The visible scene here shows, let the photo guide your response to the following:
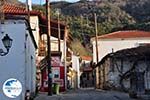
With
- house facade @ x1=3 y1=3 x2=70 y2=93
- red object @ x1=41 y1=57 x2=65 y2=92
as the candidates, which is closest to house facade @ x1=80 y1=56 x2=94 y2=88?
house facade @ x1=3 y1=3 x2=70 y2=93

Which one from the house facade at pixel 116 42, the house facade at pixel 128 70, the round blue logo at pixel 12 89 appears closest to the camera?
the round blue logo at pixel 12 89

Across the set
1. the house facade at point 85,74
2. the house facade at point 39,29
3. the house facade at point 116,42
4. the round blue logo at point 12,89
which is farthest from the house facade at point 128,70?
the house facade at point 85,74

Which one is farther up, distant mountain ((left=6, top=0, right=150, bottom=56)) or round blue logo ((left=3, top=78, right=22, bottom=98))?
distant mountain ((left=6, top=0, right=150, bottom=56))

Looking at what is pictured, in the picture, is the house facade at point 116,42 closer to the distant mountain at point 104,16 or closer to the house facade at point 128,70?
the distant mountain at point 104,16

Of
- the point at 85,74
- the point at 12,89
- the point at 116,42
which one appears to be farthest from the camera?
the point at 85,74

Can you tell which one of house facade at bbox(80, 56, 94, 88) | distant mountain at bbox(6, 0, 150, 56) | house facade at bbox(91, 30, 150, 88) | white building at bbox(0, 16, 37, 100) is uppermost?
distant mountain at bbox(6, 0, 150, 56)

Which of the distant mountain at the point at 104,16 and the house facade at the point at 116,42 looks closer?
the house facade at the point at 116,42

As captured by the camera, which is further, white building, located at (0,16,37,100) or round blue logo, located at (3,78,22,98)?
white building, located at (0,16,37,100)

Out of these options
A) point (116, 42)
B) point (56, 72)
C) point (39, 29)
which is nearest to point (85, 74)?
point (116, 42)

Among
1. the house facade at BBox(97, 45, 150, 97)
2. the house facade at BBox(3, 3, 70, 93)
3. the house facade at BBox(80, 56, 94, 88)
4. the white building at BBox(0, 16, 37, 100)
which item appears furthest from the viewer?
the house facade at BBox(80, 56, 94, 88)

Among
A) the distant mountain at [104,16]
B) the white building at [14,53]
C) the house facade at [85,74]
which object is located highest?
the distant mountain at [104,16]

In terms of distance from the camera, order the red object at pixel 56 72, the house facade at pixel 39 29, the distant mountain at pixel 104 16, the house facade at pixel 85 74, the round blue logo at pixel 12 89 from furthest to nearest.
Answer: the distant mountain at pixel 104 16
the house facade at pixel 85 74
the red object at pixel 56 72
the house facade at pixel 39 29
the round blue logo at pixel 12 89

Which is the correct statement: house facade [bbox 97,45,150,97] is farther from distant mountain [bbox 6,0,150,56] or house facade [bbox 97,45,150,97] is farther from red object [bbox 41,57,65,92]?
distant mountain [bbox 6,0,150,56]

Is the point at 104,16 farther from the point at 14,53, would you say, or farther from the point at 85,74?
the point at 14,53
